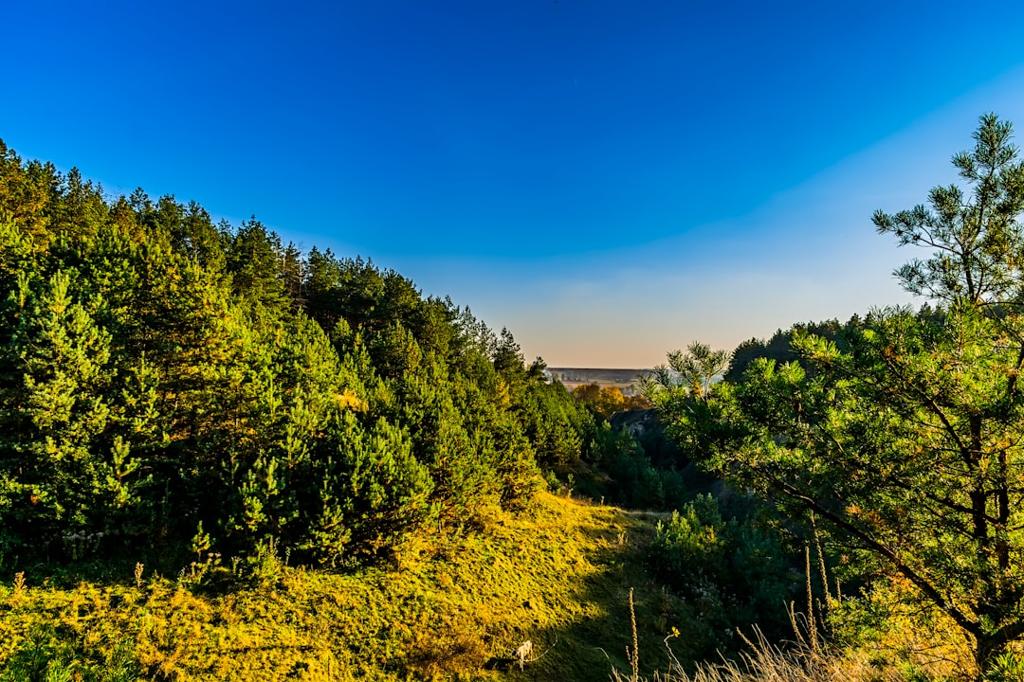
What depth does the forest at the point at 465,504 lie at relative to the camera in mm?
4785

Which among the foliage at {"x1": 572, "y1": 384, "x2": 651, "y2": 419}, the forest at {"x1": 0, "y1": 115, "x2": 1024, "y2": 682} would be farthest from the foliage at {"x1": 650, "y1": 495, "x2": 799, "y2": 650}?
the foliage at {"x1": 572, "y1": 384, "x2": 651, "y2": 419}

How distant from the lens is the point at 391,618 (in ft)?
50.9

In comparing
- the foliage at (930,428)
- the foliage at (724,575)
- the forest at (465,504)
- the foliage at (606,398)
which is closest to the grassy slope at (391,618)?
the forest at (465,504)

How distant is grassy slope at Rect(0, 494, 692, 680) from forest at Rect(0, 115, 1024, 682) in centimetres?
10

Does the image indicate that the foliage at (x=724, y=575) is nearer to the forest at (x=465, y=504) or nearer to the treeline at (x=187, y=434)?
the forest at (x=465, y=504)

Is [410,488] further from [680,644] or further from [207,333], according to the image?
[680,644]

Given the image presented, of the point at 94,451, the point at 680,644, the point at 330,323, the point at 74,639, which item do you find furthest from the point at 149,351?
the point at 330,323

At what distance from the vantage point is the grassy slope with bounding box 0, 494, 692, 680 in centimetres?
1185

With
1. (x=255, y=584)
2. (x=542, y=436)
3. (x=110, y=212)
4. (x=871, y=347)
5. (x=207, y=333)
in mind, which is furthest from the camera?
(x=110, y=212)

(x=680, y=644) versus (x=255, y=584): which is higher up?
(x=255, y=584)

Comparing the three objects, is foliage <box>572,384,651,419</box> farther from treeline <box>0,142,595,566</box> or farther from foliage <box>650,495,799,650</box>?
treeline <box>0,142,595,566</box>

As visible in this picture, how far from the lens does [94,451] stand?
15.1 meters

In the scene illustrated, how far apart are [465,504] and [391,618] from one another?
22.7ft

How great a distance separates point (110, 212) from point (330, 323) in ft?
95.9
